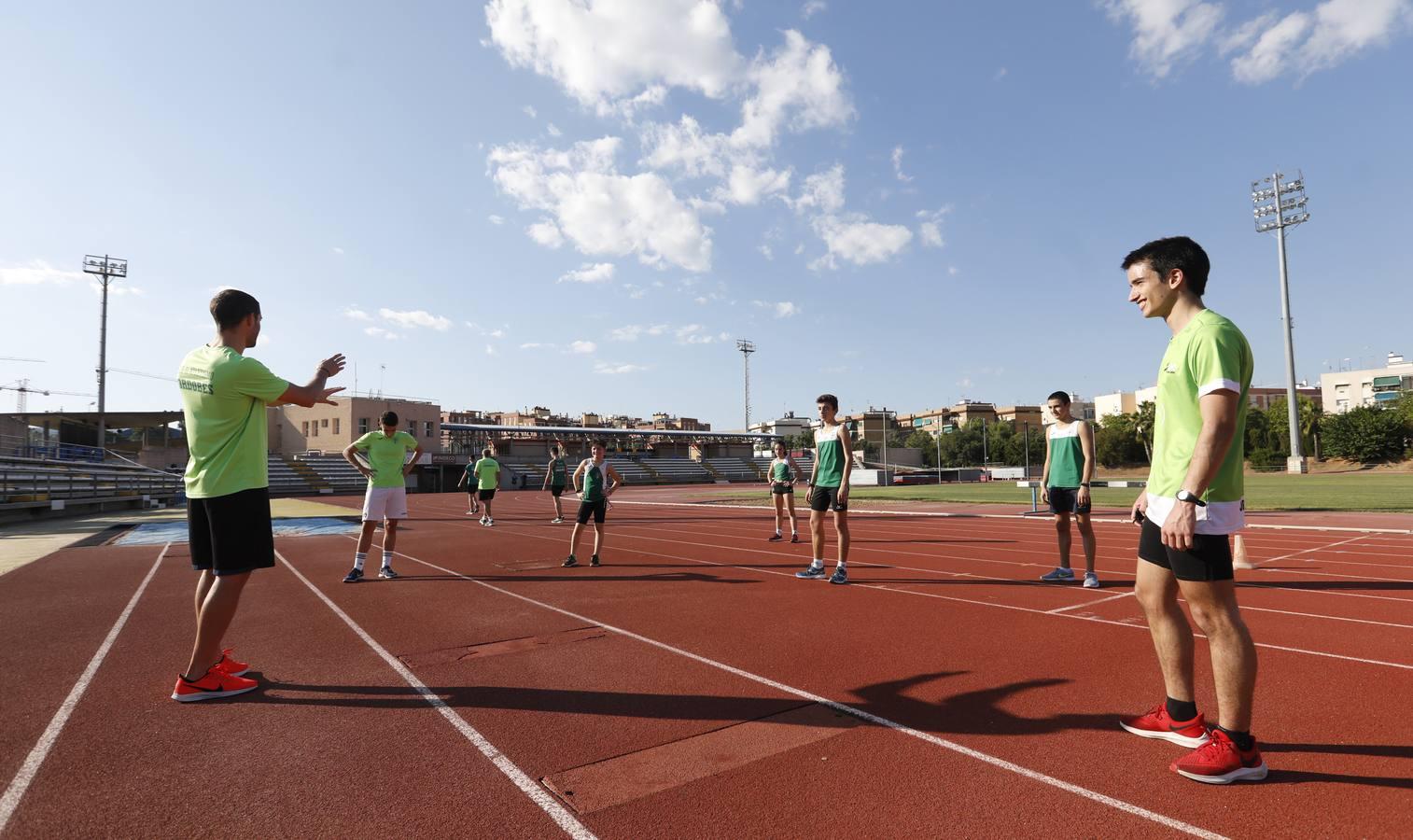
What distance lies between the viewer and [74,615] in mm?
6133

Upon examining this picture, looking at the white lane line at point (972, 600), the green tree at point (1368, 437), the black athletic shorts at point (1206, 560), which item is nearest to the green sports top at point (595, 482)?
the white lane line at point (972, 600)

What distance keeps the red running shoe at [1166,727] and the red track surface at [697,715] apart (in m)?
0.07

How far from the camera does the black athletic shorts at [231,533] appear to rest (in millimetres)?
3789

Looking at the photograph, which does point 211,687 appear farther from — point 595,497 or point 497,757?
point 595,497

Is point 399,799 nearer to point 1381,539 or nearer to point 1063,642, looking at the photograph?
point 1063,642

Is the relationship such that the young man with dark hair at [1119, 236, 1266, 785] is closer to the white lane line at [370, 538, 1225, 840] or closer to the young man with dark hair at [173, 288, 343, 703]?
the white lane line at [370, 538, 1225, 840]

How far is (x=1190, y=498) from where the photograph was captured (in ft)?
8.86

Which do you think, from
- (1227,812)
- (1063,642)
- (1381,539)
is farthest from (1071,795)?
(1381,539)

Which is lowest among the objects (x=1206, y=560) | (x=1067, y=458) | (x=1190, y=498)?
(x=1206, y=560)

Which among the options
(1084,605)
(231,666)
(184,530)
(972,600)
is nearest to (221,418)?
(231,666)

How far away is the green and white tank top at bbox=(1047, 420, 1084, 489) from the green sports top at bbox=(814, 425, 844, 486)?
2.31m

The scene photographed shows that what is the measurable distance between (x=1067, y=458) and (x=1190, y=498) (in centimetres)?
513

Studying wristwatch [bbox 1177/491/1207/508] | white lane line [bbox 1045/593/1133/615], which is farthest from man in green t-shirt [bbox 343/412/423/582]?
wristwatch [bbox 1177/491/1207/508]

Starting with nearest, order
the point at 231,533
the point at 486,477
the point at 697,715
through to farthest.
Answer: the point at 697,715, the point at 231,533, the point at 486,477
